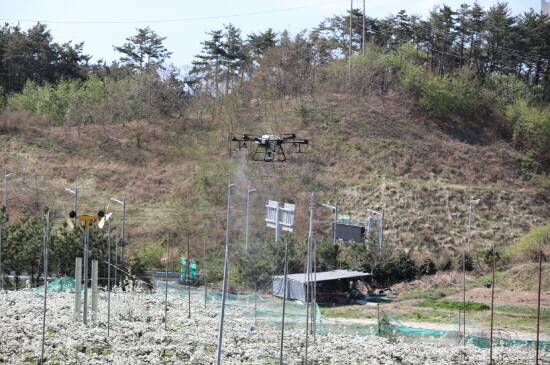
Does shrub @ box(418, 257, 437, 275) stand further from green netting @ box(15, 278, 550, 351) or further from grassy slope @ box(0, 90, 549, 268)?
green netting @ box(15, 278, 550, 351)

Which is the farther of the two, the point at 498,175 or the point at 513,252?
the point at 498,175

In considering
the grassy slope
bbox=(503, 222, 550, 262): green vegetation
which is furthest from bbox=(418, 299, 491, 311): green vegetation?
the grassy slope

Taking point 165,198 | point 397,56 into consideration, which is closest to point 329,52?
point 397,56

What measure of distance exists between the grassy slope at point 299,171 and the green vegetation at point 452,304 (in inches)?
627

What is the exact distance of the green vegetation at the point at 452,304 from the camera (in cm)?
3475

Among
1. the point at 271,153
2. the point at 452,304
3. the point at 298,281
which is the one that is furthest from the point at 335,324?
the point at 271,153

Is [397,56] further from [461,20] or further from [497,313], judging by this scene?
[497,313]

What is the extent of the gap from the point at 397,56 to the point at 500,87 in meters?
12.3

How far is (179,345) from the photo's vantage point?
21.5 meters

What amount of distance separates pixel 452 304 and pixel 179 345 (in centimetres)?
1874

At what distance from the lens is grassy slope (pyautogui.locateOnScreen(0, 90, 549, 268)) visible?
57.7 metres

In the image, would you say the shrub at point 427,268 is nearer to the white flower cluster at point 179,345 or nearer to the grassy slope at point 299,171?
the grassy slope at point 299,171

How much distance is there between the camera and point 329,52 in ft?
276

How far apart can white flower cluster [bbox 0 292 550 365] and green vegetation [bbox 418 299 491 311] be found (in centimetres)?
1178
